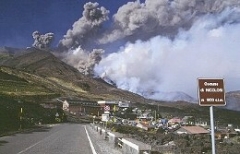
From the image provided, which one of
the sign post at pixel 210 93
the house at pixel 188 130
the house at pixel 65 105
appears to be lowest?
the house at pixel 188 130

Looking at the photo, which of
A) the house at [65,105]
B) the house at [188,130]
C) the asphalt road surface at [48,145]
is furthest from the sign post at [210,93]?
the house at [65,105]

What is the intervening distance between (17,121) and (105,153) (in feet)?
152

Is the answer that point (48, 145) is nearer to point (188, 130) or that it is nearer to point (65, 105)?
point (188, 130)

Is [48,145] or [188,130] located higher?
[48,145]

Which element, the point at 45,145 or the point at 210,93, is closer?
the point at 210,93

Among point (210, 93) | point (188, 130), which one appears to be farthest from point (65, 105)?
point (210, 93)

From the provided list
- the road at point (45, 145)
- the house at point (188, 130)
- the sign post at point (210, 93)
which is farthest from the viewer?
the house at point (188, 130)

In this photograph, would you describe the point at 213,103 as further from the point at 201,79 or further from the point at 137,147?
the point at 137,147

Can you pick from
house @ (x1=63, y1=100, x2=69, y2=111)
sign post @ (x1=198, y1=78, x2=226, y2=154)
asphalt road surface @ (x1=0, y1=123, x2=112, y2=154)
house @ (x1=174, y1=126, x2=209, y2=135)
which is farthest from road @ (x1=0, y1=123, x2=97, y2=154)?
house @ (x1=63, y1=100, x2=69, y2=111)

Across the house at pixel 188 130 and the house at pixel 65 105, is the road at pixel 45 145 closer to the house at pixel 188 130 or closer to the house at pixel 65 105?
the house at pixel 188 130

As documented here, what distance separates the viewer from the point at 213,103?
10.5 m

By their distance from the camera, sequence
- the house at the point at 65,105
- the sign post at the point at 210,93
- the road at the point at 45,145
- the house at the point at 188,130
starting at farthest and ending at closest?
the house at the point at 65,105 < the house at the point at 188,130 < the road at the point at 45,145 < the sign post at the point at 210,93

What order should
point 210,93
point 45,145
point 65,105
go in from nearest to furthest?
point 210,93 → point 45,145 → point 65,105

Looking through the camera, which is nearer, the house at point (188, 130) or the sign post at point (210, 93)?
the sign post at point (210, 93)
